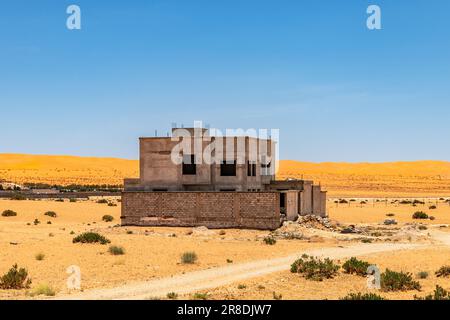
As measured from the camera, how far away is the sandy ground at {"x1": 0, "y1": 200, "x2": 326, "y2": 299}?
2284 centimetres

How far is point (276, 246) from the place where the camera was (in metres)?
34.0

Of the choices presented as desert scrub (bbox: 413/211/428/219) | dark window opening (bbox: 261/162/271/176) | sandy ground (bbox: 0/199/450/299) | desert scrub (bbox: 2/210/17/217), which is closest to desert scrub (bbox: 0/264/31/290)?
sandy ground (bbox: 0/199/450/299)

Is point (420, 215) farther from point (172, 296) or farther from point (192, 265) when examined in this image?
point (172, 296)

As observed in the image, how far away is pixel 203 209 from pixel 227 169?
5371 millimetres

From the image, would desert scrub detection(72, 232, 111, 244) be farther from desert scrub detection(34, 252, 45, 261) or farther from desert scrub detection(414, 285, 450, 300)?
desert scrub detection(414, 285, 450, 300)

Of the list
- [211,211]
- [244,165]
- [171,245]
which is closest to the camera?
[171,245]

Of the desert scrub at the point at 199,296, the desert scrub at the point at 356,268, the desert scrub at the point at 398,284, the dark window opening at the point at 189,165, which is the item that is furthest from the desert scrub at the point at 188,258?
the dark window opening at the point at 189,165

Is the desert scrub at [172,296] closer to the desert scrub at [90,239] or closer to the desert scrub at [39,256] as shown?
the desert scrub at [39,256]

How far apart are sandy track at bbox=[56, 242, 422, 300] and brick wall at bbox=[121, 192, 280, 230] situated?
10.4 m

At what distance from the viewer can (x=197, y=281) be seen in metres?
21.6
